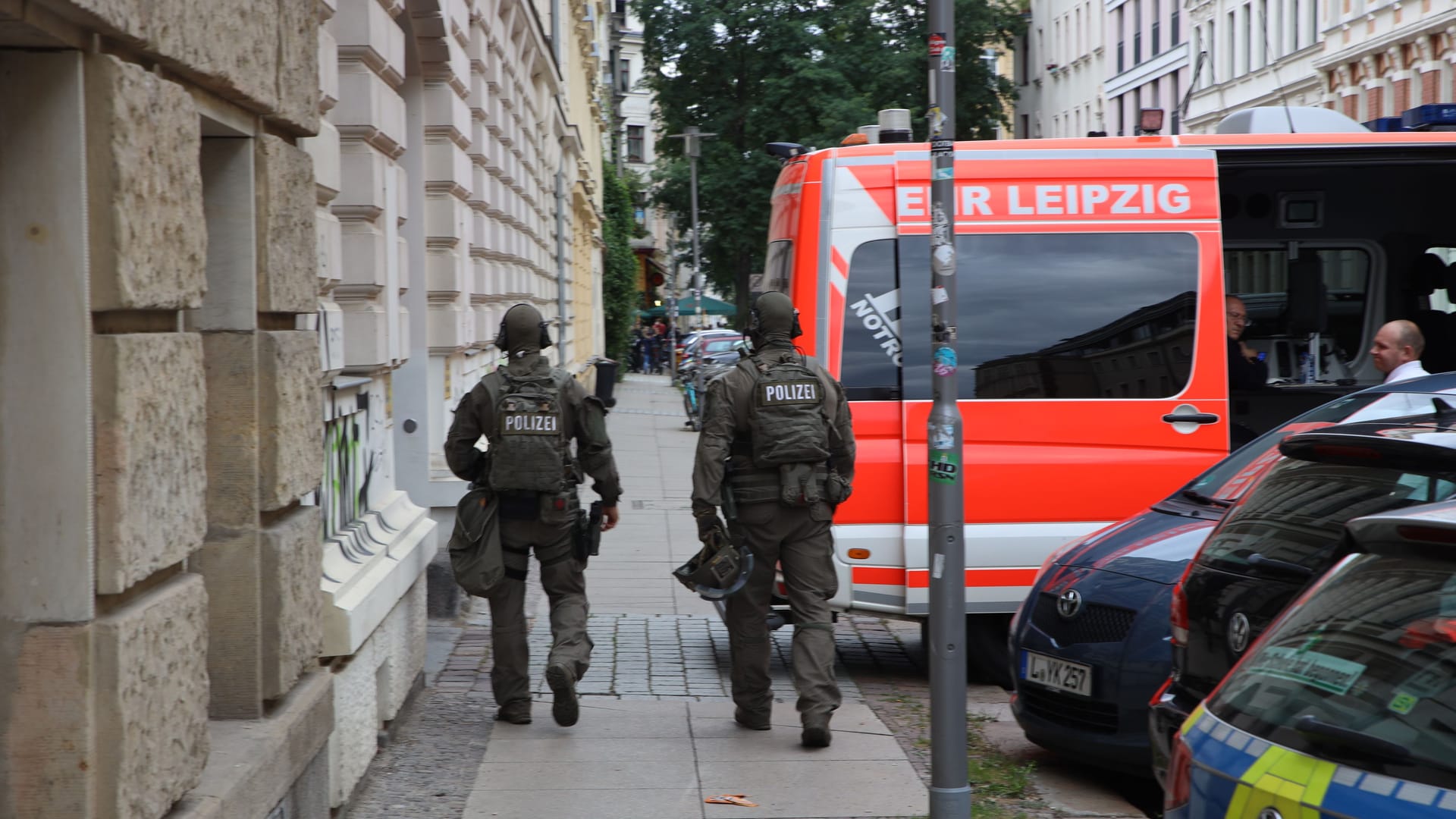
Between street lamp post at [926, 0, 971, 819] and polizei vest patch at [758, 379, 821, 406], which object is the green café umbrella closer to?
polizei vest patch at [758, 379, 821, 406]

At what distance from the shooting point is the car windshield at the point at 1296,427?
5895 mm

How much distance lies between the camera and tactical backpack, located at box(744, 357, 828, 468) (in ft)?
22.6

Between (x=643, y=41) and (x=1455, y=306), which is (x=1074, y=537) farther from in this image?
(x=643, y=41)

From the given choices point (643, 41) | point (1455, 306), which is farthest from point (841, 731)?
point (643, 41)

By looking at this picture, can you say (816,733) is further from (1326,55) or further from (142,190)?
(1326,55)

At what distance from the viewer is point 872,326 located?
8.23 m

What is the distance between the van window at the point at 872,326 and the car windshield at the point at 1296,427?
66.4 inches

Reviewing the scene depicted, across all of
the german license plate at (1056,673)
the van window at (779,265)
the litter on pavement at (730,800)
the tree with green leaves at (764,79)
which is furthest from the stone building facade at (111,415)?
the tree with green leaves at (764,79)

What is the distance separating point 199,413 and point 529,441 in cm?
313

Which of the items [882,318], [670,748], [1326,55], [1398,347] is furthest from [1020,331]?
[1326,55]

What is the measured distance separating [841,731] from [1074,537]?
5.89ft

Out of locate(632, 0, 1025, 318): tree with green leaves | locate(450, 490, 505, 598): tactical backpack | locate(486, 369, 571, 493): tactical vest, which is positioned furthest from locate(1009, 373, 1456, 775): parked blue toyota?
locate(632, 0, 1025, 318): tree with green leaves

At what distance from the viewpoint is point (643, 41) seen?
4688 centimetres

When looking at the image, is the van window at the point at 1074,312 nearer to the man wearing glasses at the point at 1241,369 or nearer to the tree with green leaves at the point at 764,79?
the man wearing glasses at the point at 1241,369
